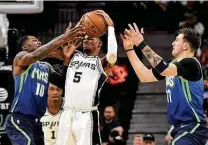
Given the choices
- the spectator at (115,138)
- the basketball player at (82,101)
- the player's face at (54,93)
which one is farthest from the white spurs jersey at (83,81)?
the spectator at (115,138)

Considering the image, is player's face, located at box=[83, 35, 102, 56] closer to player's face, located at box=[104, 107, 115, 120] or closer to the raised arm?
the raised arm

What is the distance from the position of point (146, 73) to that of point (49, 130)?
2985mm

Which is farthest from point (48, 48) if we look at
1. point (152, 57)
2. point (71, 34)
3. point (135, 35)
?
point (152, 57)

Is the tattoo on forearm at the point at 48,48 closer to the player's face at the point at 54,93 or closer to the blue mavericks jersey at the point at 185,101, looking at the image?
the blue mavericks jersey at the point at 185,101

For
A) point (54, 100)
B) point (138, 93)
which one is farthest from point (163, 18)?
point (54, 100)

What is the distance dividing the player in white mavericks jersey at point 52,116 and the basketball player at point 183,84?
8.64 ft

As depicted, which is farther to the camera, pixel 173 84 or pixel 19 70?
pixel 19 70

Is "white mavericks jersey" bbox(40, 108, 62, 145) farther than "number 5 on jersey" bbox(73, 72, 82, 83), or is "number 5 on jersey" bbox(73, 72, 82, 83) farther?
"white mavericks jersey" bbox(40, 108, 62, 145)

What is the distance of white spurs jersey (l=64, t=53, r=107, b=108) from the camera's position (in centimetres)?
865

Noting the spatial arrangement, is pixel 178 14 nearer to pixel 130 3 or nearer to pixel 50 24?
pixel 130 3

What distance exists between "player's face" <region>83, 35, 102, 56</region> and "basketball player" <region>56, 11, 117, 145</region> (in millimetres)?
15

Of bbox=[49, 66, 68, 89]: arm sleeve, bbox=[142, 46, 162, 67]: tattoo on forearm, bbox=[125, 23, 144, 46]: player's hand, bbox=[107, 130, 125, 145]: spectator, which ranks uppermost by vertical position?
bbox=[125, 23, 144, 46]: player's hand

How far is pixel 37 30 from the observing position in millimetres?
15656

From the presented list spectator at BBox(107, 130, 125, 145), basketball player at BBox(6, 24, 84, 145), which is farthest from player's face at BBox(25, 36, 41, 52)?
spectator at BBox(107, 130, 125, 145)
